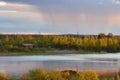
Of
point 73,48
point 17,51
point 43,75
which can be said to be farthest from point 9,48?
point 43,75

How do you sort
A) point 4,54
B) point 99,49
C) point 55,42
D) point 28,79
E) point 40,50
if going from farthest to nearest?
point 55,42 < point 99,49 < point 40,50 < point 4,54 < point 28,79

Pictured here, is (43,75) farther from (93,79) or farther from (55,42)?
(55,42)

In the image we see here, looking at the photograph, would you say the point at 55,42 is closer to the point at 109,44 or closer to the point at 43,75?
the point at 109,44

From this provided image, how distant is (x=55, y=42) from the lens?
A: 355 feet

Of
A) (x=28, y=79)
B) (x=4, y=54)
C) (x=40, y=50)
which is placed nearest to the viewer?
(x=28, y=79)

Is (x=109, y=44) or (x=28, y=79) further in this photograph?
(x=109, y=44)

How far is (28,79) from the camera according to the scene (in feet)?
79.0

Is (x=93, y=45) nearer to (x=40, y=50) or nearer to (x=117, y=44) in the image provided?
(x=117, y=44)

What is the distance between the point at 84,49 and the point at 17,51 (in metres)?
20.8

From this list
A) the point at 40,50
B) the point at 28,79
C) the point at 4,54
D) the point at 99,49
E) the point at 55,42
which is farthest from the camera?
the point at 55,42

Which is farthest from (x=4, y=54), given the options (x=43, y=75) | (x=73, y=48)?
(x=43, y=75)

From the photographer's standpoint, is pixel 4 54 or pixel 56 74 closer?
pixel 56 74

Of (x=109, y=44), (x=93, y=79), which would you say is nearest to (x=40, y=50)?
(x=109, y=44)

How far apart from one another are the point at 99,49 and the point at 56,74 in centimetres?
7325
